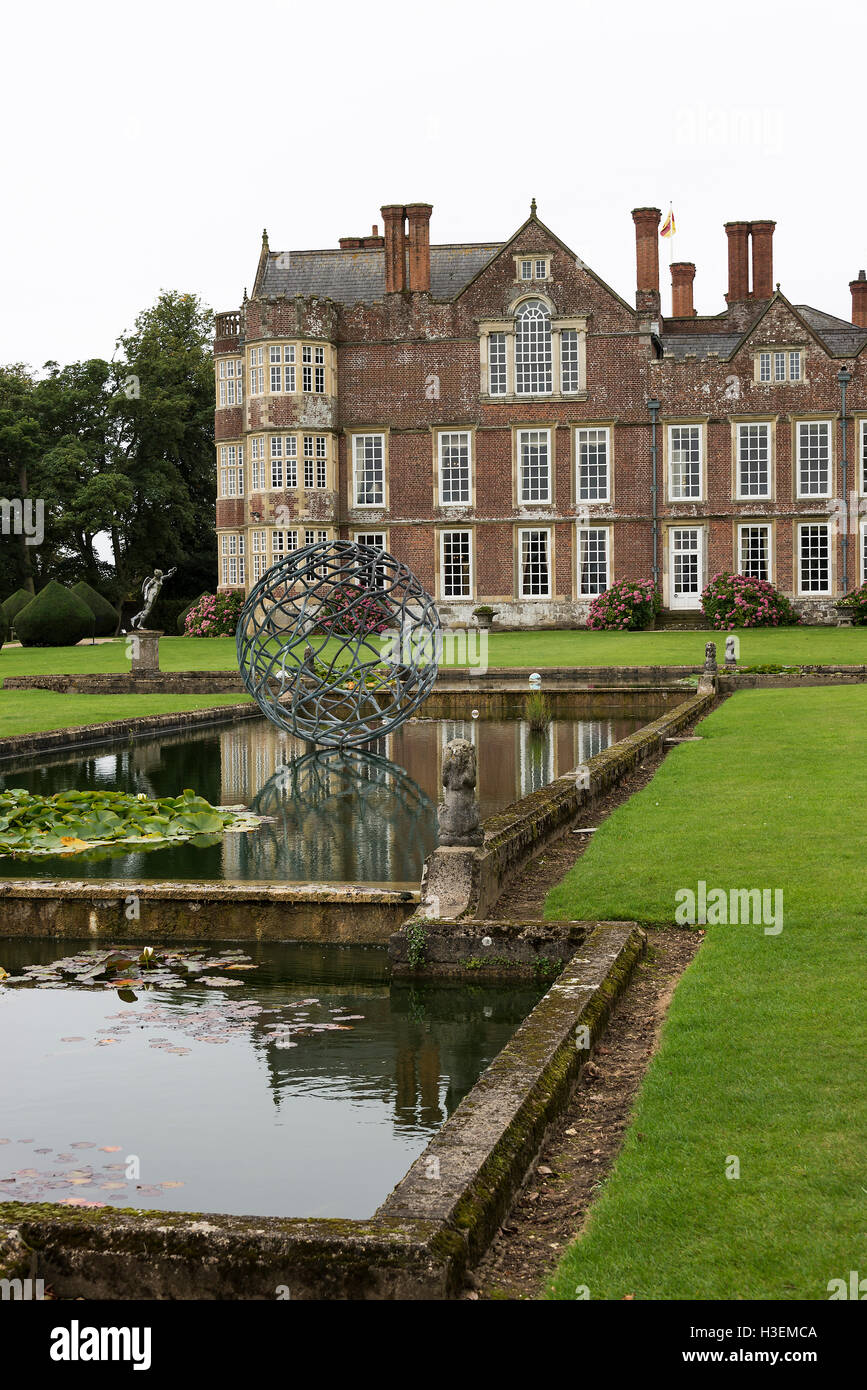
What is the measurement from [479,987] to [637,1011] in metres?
1.25

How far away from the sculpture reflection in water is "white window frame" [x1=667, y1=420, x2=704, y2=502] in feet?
96.3

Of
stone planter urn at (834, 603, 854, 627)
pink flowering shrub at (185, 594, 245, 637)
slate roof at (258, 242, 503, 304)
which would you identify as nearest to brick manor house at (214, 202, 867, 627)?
slate roof at (258, 242, 503, 304)

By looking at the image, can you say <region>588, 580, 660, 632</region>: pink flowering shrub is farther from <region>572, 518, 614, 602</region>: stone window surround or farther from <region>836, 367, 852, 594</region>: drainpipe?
<region>836, 367, 852, 594</region>: drainpipe

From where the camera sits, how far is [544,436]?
148 ft

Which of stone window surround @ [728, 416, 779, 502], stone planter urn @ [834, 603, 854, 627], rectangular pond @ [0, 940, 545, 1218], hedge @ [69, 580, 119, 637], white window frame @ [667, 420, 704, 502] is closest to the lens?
rectangular pond @ [0, 940, 545, 1218]

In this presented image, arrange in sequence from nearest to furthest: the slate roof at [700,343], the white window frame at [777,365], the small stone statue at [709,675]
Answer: the small stone statue at [709,675] < the white window frame at [777,365] < the slate roof at [700,343]

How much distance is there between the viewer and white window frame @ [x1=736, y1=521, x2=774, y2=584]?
44219 millimetres

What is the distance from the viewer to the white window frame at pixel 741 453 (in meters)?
44.2

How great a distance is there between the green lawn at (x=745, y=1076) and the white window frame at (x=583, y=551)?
3360cm

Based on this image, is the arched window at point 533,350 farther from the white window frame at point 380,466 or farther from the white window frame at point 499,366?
the white window frame at point 380,466

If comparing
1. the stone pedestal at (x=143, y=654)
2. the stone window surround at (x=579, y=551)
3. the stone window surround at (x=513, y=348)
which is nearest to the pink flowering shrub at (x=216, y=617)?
the stone window surround at (x=513, y=348)

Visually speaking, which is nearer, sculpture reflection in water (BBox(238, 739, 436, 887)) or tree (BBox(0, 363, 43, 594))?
sculpture reflection in water (BBox(238, 739, 436, 887))

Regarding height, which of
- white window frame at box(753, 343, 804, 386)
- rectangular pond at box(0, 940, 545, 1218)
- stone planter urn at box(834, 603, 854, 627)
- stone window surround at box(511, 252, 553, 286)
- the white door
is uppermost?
stone window surround at box(511, 252, 553, 286)

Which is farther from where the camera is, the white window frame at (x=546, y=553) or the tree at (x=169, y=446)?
the tree at (x=169, y=446)
